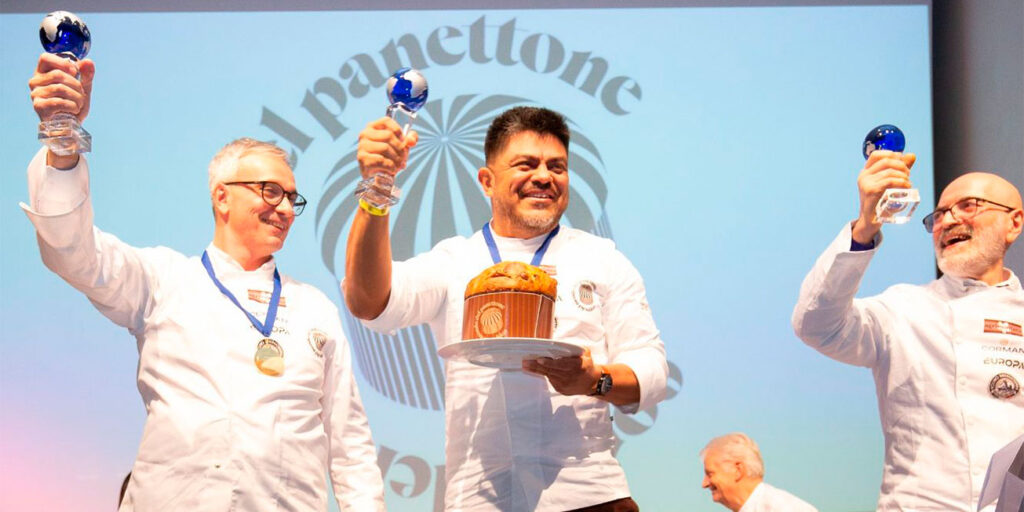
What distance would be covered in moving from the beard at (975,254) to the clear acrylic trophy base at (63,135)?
262 centimetres

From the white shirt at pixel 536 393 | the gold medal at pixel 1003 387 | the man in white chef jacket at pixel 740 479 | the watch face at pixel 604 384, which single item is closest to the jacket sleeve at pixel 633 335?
the white shirt at pixel 536 393

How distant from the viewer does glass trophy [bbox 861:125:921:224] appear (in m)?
2.81

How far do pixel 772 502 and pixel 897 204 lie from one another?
220 centimetres

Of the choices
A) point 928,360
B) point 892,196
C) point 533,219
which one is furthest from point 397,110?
point 928,360

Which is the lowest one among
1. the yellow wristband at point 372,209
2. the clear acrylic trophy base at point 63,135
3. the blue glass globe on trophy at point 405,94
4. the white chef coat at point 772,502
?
the white chef coat at point 772,502

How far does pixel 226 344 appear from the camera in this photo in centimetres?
286

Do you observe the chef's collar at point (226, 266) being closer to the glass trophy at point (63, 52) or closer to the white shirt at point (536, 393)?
the white shirt at point (536, 393)

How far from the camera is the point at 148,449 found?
9.06 ft

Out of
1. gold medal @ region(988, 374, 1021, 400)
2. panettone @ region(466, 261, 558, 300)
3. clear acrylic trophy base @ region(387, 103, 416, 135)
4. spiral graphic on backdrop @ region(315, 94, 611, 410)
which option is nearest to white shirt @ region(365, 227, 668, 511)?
panettone @ region(466, 261, 558, 300)

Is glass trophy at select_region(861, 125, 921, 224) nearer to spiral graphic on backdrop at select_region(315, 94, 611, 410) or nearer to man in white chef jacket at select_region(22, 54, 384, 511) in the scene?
man in white chef jacket at select_region(22, 54, 384, 511)

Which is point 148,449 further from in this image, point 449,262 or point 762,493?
point 762,493

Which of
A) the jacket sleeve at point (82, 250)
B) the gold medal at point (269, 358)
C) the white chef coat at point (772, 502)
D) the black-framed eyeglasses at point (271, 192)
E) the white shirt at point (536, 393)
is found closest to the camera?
the jacket sleeve at point (82, 250)

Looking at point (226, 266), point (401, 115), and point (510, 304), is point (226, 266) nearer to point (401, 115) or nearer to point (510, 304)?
point (401, 115)

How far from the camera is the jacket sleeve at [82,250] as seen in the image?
2.50 meters
